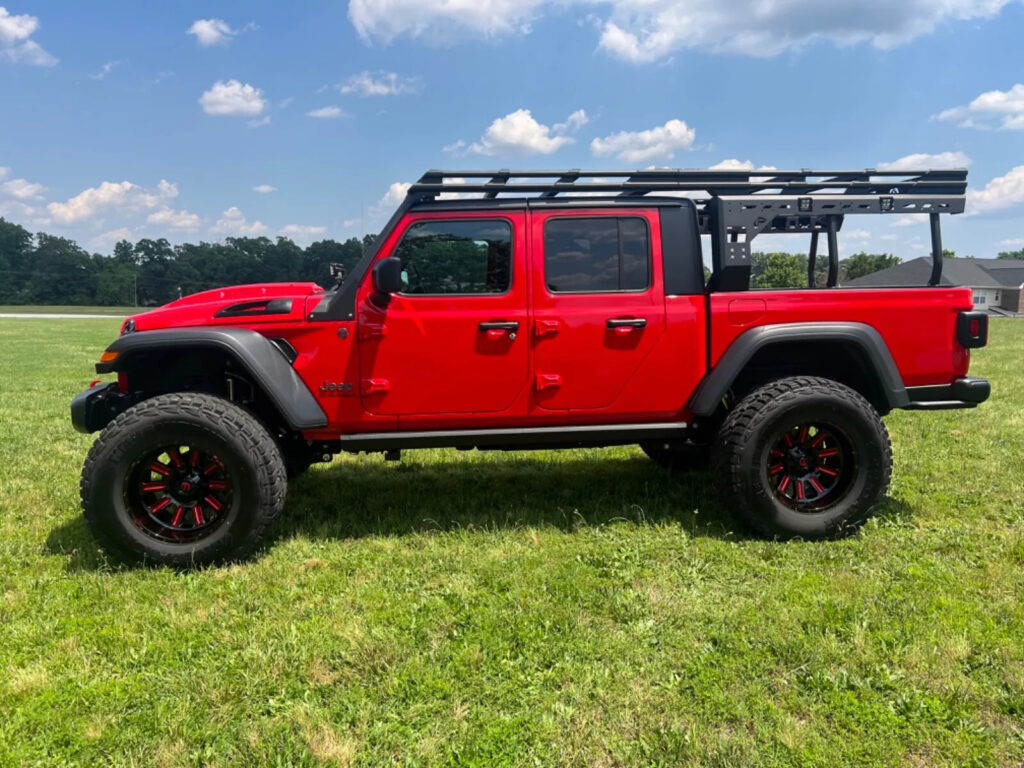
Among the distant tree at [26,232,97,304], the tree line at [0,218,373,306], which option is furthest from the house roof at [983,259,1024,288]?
the distant tree at [26,232,97,304]

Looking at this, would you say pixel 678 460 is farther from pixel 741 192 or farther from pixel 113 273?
pixel 113 273

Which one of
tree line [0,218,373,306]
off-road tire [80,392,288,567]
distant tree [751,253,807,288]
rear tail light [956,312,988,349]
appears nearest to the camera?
off-road tire [80,392,288,567]

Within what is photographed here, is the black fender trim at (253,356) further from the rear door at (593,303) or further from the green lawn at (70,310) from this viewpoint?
the green lawn at (70,310)

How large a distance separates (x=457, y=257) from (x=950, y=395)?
3139mm

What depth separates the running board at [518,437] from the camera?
3.90 meters

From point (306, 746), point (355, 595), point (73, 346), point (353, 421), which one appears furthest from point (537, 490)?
point (73, 346)

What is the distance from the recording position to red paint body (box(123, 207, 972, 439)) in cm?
383

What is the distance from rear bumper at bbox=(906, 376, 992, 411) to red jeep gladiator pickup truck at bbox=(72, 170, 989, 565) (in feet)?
0.03

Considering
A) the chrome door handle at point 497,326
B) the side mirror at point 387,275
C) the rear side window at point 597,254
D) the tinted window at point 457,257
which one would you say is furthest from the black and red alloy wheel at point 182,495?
the rear side window at point 597,254

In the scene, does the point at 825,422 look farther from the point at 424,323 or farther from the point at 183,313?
the point at 183,313

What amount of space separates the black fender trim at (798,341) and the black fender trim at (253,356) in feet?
7.36

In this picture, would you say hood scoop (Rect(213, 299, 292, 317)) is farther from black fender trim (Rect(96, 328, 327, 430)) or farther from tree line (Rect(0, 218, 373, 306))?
tree line (Rect(0, 218, 373, 306))

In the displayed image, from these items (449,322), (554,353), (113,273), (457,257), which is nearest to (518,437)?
(554,353)

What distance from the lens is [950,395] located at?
4.15 metres
